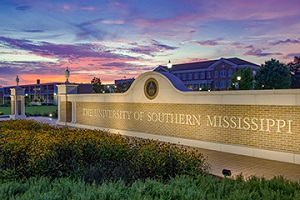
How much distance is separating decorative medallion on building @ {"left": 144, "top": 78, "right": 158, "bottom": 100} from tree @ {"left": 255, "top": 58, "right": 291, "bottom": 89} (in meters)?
44.0

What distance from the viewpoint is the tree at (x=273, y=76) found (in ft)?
172

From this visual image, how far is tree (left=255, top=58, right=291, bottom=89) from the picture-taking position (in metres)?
52.4

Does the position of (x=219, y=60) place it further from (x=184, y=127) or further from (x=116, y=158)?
(x=116, y=158)

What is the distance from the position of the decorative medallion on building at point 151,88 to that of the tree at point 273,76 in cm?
4404

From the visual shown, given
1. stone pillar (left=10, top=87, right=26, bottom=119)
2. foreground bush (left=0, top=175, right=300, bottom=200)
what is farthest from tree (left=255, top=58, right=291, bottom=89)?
foreground bush (left=0, top=175, right=300, bottom=200)

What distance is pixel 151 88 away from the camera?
→ 13.7 m

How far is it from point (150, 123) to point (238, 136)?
192 inches

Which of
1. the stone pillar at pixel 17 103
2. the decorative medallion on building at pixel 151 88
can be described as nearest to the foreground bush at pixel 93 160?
the decorative medallion on building at pixel 151 88

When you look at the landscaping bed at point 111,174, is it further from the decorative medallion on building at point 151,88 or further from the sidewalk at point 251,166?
the decorative medallion on building at point 151,88

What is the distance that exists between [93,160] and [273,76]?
52.9 m

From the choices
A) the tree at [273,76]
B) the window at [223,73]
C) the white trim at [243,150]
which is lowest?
the white trim at [243,150]

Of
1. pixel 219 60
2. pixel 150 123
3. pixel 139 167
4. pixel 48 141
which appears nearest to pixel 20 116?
pixel 150 123

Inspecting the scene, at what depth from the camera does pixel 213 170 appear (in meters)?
7.84

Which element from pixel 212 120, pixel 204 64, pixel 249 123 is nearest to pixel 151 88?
pixel 212 120
